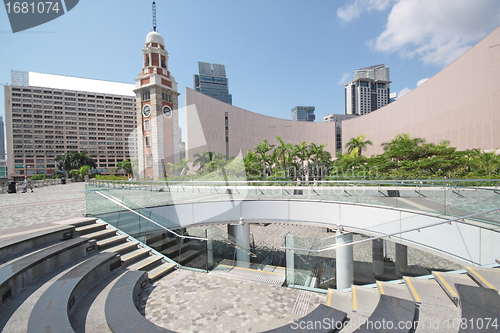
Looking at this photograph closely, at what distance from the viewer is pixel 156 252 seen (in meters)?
6.04

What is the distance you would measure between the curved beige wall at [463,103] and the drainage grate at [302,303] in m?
21.9

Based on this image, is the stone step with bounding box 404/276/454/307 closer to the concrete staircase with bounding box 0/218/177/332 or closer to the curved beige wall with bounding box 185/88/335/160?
the concrete staircase with bounding box 0/218/177/332

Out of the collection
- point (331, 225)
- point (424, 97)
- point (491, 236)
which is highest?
point (424, 97)

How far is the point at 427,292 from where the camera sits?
12.2 feet

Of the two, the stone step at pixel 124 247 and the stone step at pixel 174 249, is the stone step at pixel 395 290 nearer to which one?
the stone step at pixel 174 249

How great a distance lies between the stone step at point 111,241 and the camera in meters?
5.59

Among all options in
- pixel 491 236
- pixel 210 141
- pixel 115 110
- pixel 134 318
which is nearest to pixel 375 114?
pixel 210 141

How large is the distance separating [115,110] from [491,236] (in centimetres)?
10307

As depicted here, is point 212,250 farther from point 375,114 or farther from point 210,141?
point 375,114

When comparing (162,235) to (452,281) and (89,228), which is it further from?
(452,281)

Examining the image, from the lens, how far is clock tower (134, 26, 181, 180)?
27.2m

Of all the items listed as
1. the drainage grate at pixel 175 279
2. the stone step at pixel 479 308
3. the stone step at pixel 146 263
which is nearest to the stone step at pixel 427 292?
the stone step at pixel 479 308

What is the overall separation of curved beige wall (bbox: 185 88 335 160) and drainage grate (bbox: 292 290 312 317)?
2310cm

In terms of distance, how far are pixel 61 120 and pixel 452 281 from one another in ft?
339
